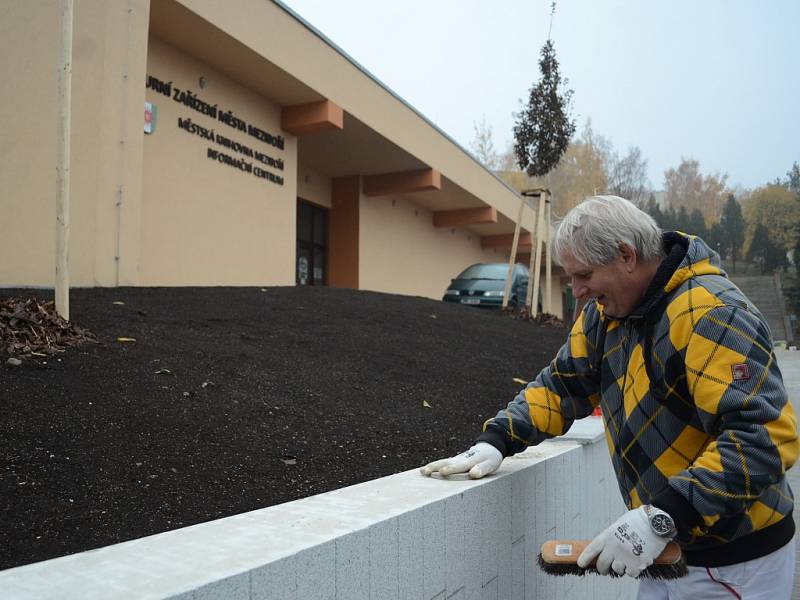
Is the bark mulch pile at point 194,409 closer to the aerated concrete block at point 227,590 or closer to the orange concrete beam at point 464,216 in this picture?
the aerated concrete block at point 227,590

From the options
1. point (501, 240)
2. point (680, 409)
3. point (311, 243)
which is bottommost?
point (680, 409)

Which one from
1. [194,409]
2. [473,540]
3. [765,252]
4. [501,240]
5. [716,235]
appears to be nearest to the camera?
[473,540]

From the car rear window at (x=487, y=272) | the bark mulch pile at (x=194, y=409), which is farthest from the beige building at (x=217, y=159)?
the car rear window at (x=487, y=272)

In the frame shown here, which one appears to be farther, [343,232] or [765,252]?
[765,252]

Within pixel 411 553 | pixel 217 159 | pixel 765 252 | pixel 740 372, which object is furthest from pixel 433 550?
pixel 765 252

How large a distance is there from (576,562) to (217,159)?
447 inches

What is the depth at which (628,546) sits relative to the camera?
195 centimetres

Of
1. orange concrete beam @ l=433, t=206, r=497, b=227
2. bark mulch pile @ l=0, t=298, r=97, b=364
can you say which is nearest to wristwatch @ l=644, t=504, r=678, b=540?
bark mulch pile @ l=0, t=298, r=97, b=364

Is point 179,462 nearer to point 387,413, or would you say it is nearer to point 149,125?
point 387,413

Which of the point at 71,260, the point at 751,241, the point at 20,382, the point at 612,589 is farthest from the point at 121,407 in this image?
the point at 751,241

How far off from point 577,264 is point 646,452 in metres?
0.63

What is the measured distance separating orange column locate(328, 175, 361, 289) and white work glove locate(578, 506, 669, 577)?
17088mm

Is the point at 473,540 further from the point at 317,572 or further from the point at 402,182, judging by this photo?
the point at 402,182

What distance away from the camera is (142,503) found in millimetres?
2656
